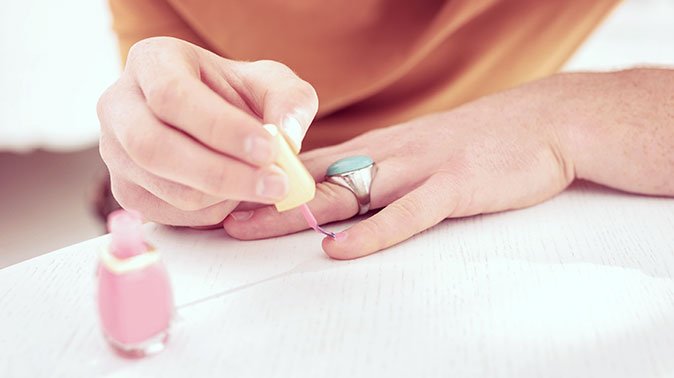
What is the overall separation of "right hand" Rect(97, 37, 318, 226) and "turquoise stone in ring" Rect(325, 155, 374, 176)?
0.09 metres

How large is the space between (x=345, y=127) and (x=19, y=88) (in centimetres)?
115

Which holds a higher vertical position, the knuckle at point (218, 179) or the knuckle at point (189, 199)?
the knuckle at point (218, 179)

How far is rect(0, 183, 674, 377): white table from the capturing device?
440 mm

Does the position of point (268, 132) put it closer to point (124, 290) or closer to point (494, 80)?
point (124, 290)

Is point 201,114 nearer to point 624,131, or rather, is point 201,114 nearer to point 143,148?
point 143,148

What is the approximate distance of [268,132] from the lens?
0.46 metres

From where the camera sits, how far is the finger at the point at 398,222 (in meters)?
0.57

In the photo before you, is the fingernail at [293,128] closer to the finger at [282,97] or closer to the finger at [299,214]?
the finger at [282,97]

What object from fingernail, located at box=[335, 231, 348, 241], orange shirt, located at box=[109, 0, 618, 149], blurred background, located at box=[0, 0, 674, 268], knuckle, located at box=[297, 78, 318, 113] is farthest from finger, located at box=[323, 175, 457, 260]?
blurred background, located at box=[0, 0, 674, 268]

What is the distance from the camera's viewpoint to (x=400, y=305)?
498 mm

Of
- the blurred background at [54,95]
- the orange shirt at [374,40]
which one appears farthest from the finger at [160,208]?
the blurred background at [54,95]

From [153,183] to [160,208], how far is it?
0.06 meters

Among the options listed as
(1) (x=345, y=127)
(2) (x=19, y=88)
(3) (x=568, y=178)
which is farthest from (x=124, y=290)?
(2) (x=19, y=88)

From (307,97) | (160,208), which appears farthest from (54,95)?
(307,97)
